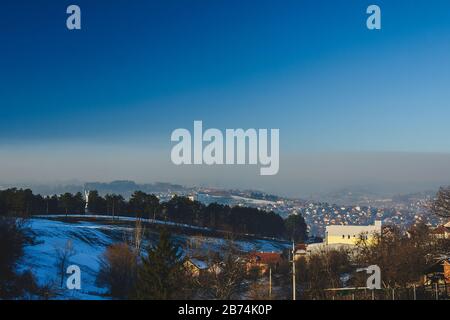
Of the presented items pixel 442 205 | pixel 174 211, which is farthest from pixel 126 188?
pixel 442 205

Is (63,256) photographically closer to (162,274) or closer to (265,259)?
(265,259)

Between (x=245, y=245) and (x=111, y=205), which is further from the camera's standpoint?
(x=111, y=205)

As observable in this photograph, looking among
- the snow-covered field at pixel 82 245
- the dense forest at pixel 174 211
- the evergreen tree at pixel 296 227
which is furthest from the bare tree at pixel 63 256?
the evergreen tree at pixel 296 227

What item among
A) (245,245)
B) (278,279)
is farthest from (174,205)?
(278,279)

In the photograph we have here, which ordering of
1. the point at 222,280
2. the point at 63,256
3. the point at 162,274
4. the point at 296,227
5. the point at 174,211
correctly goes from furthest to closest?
the point at 296,227 < the point at 174,211 < the point at 63,256 < the point at 222,280 < the point at 162,274

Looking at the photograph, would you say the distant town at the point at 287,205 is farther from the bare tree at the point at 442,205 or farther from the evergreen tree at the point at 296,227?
the bare tree at the point at 442,205

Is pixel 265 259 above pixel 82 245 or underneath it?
above
